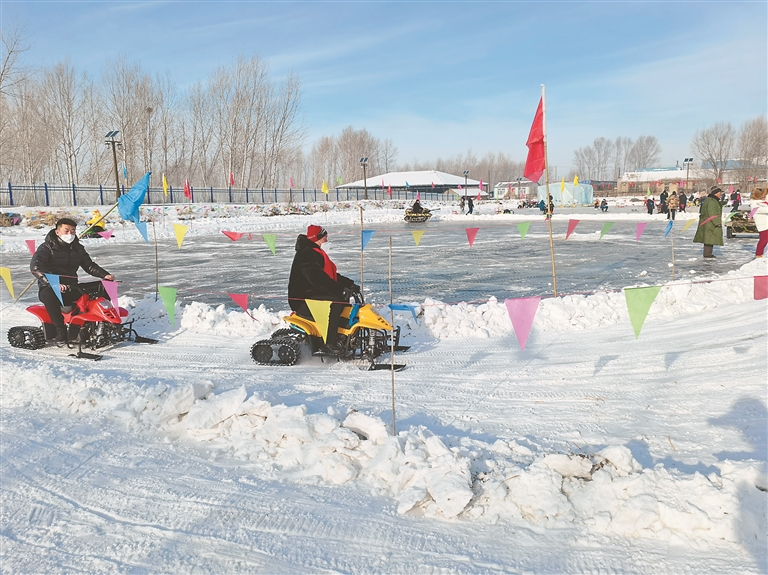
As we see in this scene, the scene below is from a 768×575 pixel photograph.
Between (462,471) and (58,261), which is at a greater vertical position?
(58,261)

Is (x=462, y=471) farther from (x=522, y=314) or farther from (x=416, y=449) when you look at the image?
(x=522, y=314)

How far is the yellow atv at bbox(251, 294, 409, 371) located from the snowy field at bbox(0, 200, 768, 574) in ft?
0.72

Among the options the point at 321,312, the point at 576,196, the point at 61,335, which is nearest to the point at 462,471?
the point at 321,312

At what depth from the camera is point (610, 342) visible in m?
7.02

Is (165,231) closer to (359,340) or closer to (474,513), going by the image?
(359,340)

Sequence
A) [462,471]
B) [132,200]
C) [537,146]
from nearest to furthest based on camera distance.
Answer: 1. [462,471]
2. [132,200]
3. [537,146]

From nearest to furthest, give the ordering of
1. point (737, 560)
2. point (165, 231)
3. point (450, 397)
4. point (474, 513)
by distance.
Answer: point (737, 560), point (474, 513), point (450, 397), point (165, 231)

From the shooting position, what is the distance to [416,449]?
3.87m

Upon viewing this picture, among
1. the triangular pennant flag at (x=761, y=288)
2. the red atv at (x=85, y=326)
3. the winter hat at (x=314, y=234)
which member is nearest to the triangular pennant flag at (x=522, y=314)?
the winter hat at (x=314, y=234)

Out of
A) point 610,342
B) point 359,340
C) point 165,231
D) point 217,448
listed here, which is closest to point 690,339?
point 610,342

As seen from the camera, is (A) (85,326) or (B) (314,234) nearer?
(B) (314,234)

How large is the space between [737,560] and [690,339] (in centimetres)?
445

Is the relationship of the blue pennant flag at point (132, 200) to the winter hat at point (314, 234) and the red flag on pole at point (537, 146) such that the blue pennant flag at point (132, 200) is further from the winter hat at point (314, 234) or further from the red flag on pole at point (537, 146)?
the red flag on pole at point (537, 146)

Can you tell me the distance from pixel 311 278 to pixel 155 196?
46821 mm
